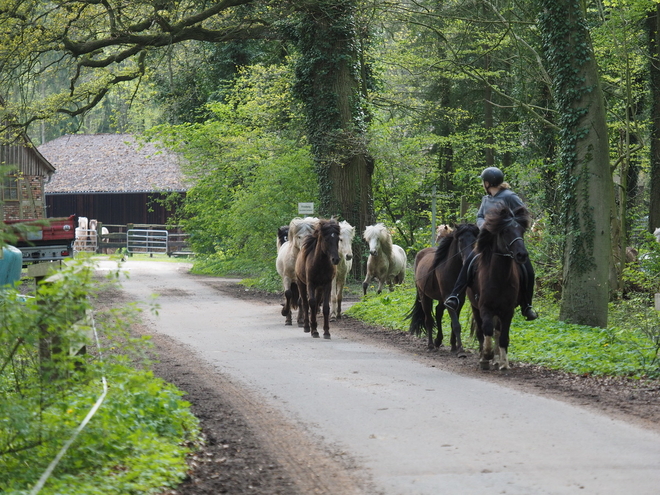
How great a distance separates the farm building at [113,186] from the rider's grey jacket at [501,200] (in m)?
48.1

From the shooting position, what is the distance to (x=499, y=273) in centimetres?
1118

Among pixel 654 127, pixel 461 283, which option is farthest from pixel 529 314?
pixel 654 127

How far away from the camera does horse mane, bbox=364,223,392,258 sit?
→ 70.0ft

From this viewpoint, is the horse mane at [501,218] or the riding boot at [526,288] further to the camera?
the riding boot at [526,288]

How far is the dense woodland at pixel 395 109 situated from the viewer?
14688mm

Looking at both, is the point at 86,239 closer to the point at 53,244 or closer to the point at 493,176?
the point at 53,244

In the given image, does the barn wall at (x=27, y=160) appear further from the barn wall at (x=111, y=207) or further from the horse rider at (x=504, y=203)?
the horse rider at (x=504, y=203)

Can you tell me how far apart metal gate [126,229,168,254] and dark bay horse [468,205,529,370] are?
4445 centimetres

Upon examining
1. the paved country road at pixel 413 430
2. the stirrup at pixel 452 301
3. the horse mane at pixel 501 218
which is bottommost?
the paved country road at pixel 413 430

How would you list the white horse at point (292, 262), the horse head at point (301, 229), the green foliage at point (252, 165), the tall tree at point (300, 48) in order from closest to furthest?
the horse head at point (301, 229) → the white horse at point (292, 262) → the tall tree at point (300, 48) → the green foliage at point (252, 165)

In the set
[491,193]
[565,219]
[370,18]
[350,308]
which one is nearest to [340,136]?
[370,18]

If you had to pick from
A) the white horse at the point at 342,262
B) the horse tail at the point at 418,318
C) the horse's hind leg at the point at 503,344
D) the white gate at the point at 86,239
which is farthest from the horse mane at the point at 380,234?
the white gate at the point at 86,239

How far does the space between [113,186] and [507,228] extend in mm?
52168

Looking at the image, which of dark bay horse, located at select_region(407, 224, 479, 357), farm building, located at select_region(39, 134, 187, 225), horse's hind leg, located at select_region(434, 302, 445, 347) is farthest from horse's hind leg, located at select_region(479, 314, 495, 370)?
farm building, located at select_region(39, 134, 187, 225)
